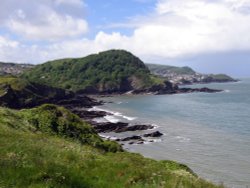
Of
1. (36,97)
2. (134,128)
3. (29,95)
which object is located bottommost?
(134,128)

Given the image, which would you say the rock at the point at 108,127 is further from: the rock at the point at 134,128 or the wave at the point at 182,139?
the wave at the point at 182,139

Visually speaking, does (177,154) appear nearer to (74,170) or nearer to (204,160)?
(204,160)

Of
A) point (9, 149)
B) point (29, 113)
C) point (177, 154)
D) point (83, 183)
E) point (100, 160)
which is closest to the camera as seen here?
point (83, 183)

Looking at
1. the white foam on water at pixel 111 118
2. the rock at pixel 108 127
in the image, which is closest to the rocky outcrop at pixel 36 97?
the white foam on water at pixel 111 118

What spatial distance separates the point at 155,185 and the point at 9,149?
5.44 m

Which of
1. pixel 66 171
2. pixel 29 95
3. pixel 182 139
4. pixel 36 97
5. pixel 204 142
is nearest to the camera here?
pixel 66 171

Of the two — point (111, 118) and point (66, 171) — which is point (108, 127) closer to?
point (111, 118)

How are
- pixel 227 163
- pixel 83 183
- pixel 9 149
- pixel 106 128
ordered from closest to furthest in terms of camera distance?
pixel 83 183 < pixel 9 149 < pixel 227 163 < pixel 106 128

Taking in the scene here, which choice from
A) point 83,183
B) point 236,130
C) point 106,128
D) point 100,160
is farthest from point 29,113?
point 236,130

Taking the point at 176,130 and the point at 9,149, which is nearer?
the point at 9,149

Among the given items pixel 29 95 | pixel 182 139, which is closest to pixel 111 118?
pixel 182 139

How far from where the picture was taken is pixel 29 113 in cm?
3794

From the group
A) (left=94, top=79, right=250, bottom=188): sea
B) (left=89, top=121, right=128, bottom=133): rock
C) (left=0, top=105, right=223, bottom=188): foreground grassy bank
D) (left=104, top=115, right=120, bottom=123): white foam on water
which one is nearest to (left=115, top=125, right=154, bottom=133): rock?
(left=89, top=121, right=128, bottom=133): rock

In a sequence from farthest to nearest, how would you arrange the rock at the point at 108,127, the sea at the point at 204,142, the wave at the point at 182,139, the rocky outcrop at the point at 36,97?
1. the rocky outcrop at the point at 36,97
2. the rock at the point at 108,127
3. the wave at the point at 182,139
4. the sea at the point at 204,142
